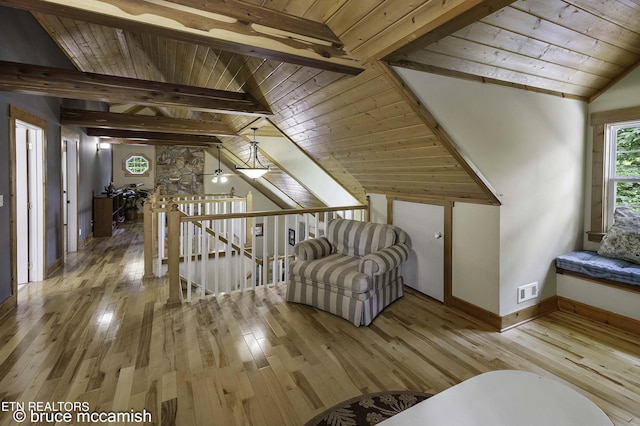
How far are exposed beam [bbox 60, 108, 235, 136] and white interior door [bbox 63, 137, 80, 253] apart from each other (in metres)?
0.64

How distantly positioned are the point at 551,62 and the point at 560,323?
219 centimetres

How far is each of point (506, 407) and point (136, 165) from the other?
1034 cm

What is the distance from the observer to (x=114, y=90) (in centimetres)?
312

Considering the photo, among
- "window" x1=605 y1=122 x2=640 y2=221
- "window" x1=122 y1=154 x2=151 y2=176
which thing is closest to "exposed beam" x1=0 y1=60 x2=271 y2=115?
"window" x1=605 y1=122 x2=640 y2=221

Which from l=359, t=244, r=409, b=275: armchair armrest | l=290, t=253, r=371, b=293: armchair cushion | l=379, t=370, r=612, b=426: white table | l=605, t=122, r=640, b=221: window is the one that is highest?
l=605, t=122, r=640, b=221: window

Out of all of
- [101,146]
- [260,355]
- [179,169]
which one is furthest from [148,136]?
[260,355]

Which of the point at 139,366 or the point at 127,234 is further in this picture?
the point at 127,234

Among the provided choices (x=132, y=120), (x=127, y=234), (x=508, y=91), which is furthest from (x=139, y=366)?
(x=127, y=234)

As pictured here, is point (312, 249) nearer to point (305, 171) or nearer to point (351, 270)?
point (351, 270)

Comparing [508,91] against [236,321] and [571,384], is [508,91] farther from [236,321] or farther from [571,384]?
[236,321]

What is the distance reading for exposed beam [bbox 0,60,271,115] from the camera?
2826 mm

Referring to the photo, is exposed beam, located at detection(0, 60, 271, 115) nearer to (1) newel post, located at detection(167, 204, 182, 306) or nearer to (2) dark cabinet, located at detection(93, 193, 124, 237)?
(1) newel post, located at detection(167, 204, 182, 306)

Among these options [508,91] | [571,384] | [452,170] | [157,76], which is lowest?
[571,384]

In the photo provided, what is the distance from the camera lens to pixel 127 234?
269 inches
